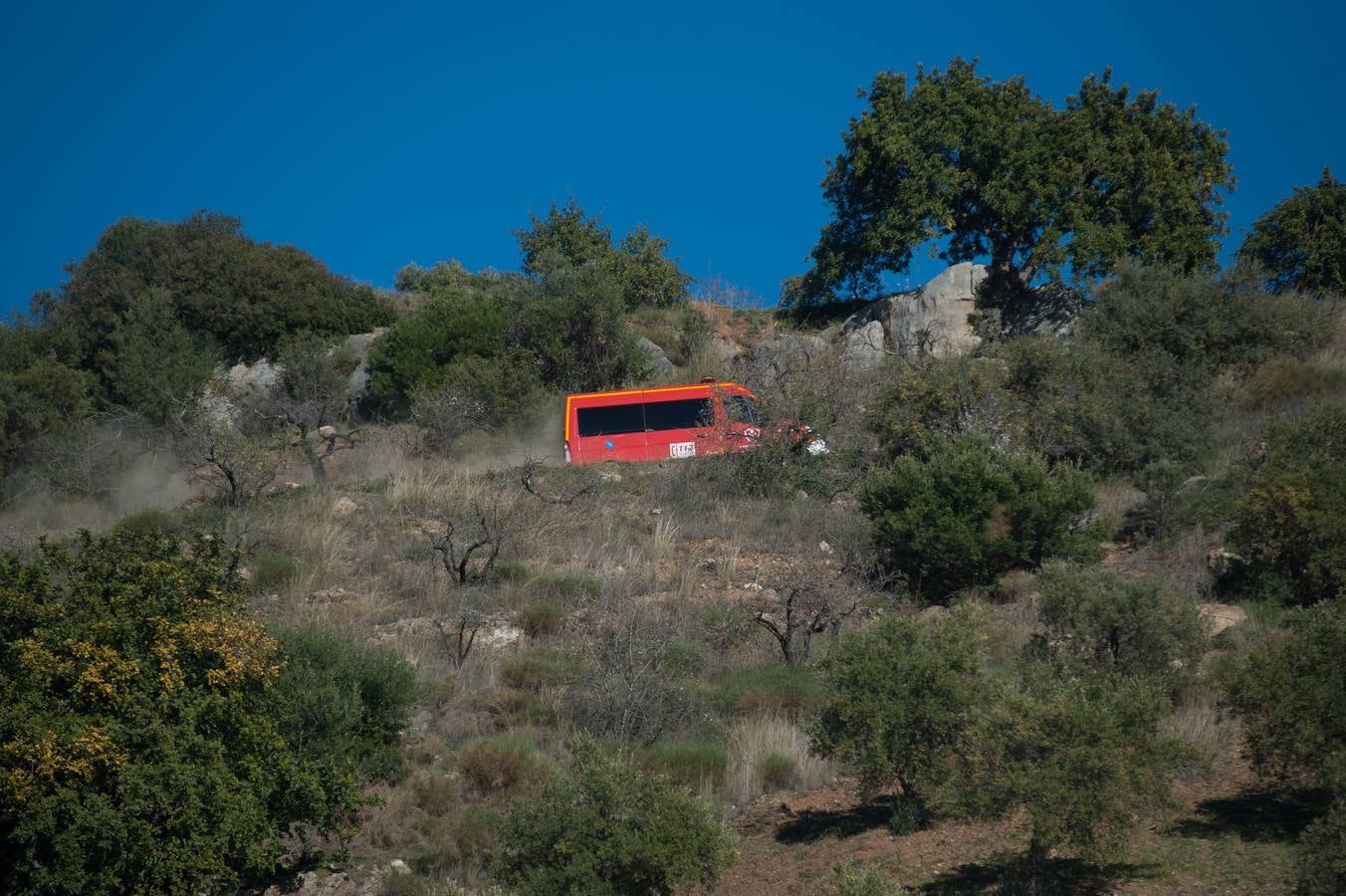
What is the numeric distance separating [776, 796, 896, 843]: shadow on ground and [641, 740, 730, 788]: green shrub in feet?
3.40

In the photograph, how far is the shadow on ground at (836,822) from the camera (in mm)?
10195

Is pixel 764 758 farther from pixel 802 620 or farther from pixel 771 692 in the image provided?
pixel 802 620

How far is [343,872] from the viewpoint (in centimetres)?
1022

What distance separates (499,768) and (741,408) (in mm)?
12333

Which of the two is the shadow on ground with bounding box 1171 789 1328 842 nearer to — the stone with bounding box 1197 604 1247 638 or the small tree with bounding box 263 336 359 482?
the stone with bounding box 1197 604 1247 638

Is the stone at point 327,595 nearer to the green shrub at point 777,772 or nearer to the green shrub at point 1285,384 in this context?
the green shrub at point 777,772

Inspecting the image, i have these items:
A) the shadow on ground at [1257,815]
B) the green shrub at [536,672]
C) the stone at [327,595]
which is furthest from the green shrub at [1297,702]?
the stone at [327,595]

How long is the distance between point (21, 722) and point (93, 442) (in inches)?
741

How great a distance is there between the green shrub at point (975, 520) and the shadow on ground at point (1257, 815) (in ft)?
24.6

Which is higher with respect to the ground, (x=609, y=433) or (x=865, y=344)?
(x=865, y=344)

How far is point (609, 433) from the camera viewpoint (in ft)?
80.7

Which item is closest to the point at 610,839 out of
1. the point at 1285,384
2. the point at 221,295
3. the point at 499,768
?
the point at 499,768

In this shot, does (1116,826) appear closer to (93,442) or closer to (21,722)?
(21,722)

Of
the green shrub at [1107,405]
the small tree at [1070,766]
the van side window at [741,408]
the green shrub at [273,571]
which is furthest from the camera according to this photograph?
the van side window at [741,408]
